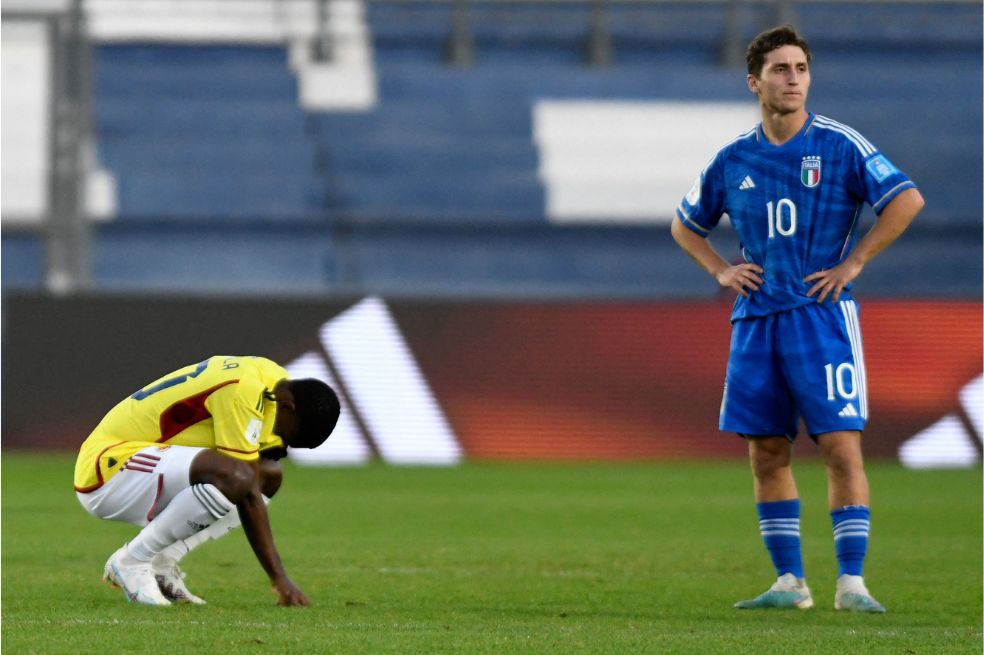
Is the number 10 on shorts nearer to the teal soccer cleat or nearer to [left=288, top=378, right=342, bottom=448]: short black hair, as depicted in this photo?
the teal soccer cleat

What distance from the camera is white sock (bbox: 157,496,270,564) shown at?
18.6 ft

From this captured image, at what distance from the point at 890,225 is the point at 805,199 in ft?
0.99

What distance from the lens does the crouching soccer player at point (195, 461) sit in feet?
17.7

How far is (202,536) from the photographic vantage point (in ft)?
18.9

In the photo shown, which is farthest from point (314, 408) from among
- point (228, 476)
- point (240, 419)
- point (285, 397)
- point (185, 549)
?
point (185, 549)

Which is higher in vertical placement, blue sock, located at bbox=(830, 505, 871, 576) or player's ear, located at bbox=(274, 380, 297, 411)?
player's ear, located at bbox=(274, 380, 297, 411)

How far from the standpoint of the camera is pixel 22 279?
69.1ft

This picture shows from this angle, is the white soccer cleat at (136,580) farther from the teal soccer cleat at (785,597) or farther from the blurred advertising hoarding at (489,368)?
the blurred advertising hoarding at (489,368)

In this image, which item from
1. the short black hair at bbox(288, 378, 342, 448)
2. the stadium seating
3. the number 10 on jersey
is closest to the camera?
the short black hair at bbox(288, 378, 342, 448)

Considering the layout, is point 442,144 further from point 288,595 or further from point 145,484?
point 288,595

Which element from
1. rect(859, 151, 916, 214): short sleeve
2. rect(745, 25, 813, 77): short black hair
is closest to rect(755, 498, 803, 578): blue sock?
rect(859, 151, 916, 214): short sleeve

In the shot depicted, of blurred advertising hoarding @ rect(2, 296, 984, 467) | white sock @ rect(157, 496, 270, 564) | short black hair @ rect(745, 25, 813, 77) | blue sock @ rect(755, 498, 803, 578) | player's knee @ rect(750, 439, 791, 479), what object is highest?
short black hair @ rect(745, 25, 813, 77)

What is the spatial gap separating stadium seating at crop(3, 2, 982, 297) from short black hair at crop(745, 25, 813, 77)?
48.0 ft

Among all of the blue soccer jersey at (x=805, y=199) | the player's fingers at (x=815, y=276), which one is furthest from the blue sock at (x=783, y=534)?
the player's fingers at (x=815, y=276)
